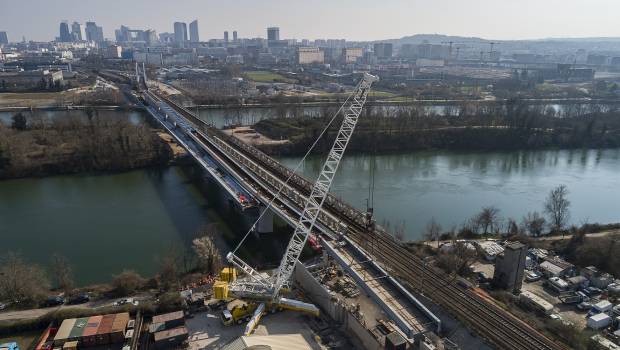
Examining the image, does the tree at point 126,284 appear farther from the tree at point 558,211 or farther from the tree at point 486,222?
the tree at point 558,211

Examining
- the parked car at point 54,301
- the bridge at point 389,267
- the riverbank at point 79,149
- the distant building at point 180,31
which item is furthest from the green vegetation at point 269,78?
the distant building at point 180,31

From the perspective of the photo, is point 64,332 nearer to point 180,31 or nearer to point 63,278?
point 63,278

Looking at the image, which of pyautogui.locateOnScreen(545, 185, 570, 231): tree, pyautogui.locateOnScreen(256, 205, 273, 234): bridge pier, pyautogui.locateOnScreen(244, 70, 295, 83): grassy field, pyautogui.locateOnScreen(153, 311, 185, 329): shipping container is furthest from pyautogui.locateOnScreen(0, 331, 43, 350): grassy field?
pyautogui.locateOnScreen(244, 70, 295, 83): grassy field

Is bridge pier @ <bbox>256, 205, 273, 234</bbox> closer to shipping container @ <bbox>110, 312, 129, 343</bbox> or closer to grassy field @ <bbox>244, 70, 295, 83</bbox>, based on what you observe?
shipping container @ <bbox>110, 312, 129, 343</bbox>

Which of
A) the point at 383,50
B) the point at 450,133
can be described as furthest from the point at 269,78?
the point at 383,50

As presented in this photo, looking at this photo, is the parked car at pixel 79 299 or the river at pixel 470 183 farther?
the river at pixel 470 183

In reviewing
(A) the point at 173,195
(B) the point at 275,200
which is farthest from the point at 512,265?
(A) the point at 173,195
